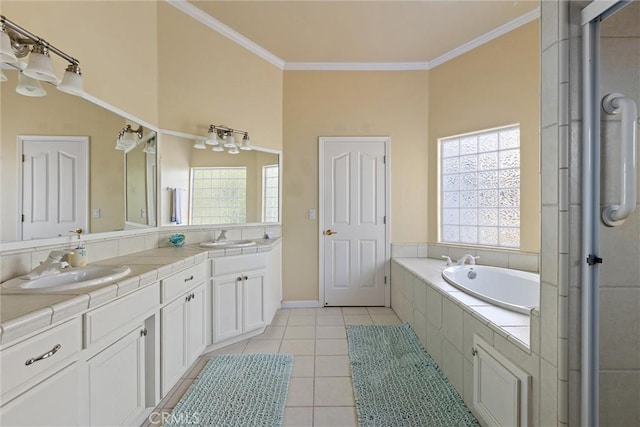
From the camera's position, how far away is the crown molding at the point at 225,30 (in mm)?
2572

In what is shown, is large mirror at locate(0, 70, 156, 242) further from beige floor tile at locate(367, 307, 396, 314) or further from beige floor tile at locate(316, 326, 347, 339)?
beige floor tile at locate(367, 307, 396, 314)

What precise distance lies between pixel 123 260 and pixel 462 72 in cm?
358

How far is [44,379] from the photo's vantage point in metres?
0.96

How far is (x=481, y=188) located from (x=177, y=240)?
302 centimetres

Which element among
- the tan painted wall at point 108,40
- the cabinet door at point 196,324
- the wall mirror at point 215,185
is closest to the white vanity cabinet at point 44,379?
the cabinet door at point 196,324

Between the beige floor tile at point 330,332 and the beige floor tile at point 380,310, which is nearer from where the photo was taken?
the beige floor tile at point 330,332

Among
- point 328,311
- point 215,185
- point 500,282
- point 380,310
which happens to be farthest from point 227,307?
point 500,282

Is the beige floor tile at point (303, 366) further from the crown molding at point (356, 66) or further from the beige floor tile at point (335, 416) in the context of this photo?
the crown molding at point (356, 66)

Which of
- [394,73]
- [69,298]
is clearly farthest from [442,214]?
[69,298]

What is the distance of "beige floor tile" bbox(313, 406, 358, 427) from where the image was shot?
1.60 meters

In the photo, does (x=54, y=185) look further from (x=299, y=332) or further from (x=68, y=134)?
(x=299, y=332)

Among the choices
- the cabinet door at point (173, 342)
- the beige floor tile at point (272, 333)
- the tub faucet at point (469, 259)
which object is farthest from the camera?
the tub faucet at point (469, 259)

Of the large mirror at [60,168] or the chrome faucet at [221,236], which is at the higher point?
the large mirror at [60,168]

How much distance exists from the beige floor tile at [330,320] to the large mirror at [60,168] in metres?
1.98
